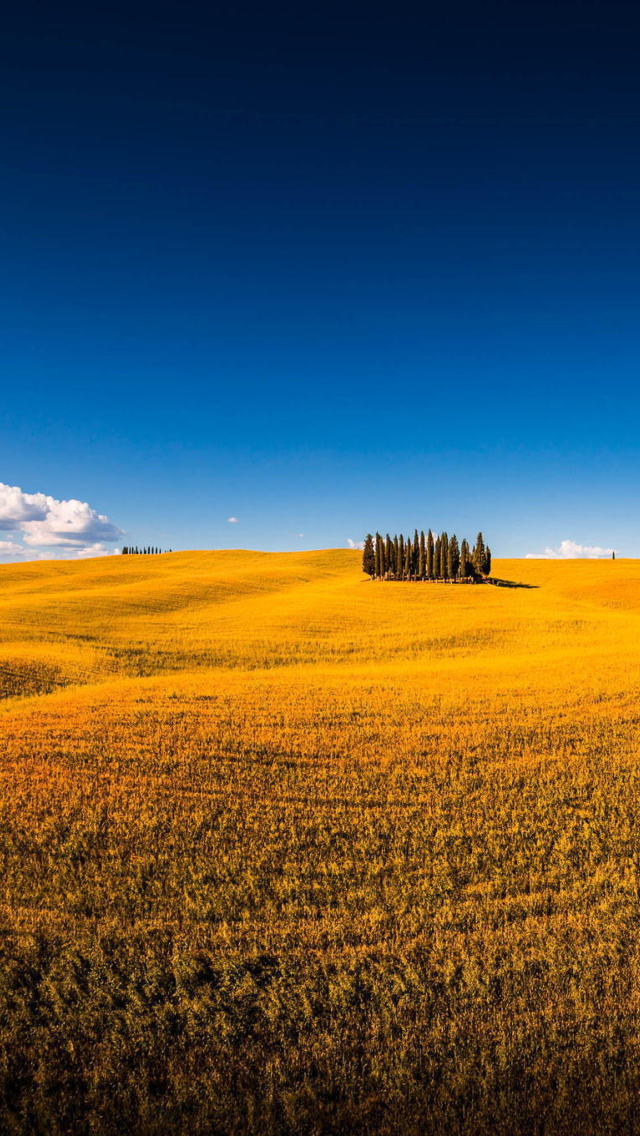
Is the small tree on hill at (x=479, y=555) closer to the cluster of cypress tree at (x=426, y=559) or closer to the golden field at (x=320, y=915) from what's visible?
the cluster of cypress tree at (x=426, y=559)

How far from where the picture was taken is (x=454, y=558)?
277 ft

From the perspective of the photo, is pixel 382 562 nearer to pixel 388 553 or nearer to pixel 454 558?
pixel 388 553

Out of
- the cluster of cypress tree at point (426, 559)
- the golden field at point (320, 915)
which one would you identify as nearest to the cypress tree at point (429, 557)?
the cluster of cypress tree at point (426, 559)

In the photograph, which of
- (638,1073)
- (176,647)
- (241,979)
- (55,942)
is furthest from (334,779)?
(176,647)

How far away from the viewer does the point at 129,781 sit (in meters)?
12.2

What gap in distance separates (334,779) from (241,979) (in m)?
5.68

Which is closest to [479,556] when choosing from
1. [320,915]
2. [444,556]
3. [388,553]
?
[444,556]

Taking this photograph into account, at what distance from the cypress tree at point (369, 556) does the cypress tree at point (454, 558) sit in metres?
14.0

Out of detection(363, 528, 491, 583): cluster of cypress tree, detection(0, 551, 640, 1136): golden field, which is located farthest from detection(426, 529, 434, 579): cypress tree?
detection(0, 551, 640, 1136): golden field

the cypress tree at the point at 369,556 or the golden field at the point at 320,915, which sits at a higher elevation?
the cypress tree at the point at 369,556

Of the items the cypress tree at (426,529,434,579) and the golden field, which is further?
the cypress tree at (426,529,434,579)

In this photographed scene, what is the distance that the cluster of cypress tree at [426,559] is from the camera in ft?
277

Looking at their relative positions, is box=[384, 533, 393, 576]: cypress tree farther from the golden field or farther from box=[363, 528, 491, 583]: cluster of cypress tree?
the golden field

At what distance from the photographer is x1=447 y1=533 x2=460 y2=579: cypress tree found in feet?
277
